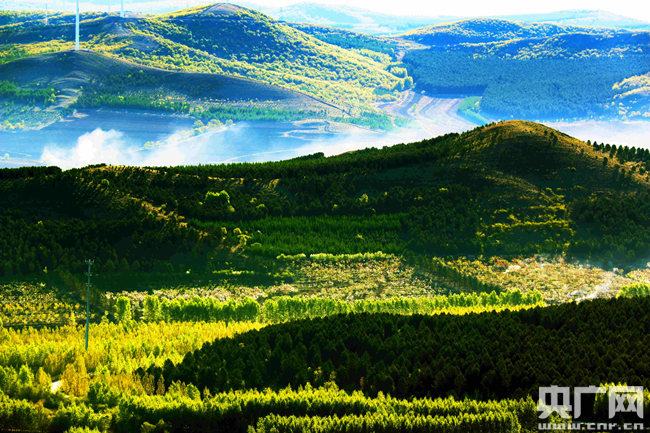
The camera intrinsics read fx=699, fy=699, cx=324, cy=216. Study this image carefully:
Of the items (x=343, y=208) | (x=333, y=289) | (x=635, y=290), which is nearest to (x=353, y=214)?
(x=343, y=208)

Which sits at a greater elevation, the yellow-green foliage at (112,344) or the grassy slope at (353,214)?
the grassy slope at (353,214)

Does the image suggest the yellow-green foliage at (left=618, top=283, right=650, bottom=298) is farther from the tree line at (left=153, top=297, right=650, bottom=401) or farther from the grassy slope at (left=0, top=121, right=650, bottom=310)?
the tree line at (left=153, top=297, right=650, bottom=401)

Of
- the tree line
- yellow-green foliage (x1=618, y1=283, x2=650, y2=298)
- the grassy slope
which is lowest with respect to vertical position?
yellow-green foliage (x1=618, y1=283, x2=650, y2=298)

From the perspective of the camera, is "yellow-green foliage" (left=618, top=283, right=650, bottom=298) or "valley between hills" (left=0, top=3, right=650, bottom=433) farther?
"yellow-green foliage" (left=618, top=283, right=650, bottom=298)

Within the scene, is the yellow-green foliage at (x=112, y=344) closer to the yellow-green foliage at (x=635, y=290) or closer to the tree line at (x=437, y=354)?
the tree line at (x=437, y=354)
